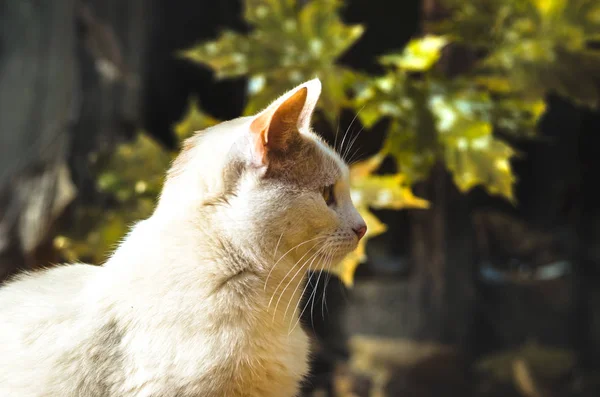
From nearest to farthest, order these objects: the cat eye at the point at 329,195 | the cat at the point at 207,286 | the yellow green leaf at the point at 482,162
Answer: the cat at the point at 207,286 < the cat eye at the point at 329,195 < the yellow green leaf at the point at 482,162

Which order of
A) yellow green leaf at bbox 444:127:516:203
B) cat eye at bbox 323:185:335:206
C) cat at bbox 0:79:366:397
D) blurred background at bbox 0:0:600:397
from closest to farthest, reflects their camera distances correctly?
cat at bbox 0:79:366:397
cat eye at bbox 323:185:335:206
yellow green leaf at bbox 444:127:516:203
blurred background at bbox 0:0:600:397

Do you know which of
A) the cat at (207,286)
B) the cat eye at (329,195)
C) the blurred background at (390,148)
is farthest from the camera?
the blurred background at (390,148)

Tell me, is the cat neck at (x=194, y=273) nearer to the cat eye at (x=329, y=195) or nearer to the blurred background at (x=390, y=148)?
the cat eye at (x=329, y=195)

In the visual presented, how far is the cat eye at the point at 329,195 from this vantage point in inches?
36.7

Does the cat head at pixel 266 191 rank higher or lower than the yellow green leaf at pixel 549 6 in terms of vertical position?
higher

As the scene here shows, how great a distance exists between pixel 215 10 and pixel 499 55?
98cm

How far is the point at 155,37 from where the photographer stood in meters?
2.07

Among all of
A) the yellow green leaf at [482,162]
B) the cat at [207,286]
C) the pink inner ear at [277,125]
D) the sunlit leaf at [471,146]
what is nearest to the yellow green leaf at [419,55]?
the sunlit leaf at [471,146]

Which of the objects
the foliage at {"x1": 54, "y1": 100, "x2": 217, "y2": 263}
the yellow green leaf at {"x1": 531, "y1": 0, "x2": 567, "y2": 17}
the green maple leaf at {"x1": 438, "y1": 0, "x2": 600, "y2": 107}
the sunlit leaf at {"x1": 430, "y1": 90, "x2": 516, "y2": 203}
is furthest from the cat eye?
the yellow green leaf at {"x1": 531, "y1": 0, "x2": 567, "y2": 17}

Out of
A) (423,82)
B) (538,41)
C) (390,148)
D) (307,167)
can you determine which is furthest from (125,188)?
(538,41)

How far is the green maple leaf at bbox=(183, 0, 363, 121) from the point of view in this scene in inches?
62.4

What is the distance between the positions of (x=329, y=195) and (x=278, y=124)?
16 centimetres

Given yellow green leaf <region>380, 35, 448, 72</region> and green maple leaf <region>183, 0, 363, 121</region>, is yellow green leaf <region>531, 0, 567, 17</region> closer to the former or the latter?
yellow green leaf <region>380, 35, 448, 72</region>

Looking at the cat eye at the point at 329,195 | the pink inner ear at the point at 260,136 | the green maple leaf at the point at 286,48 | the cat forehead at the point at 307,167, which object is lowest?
the green maple leaf at the point at 286,48
